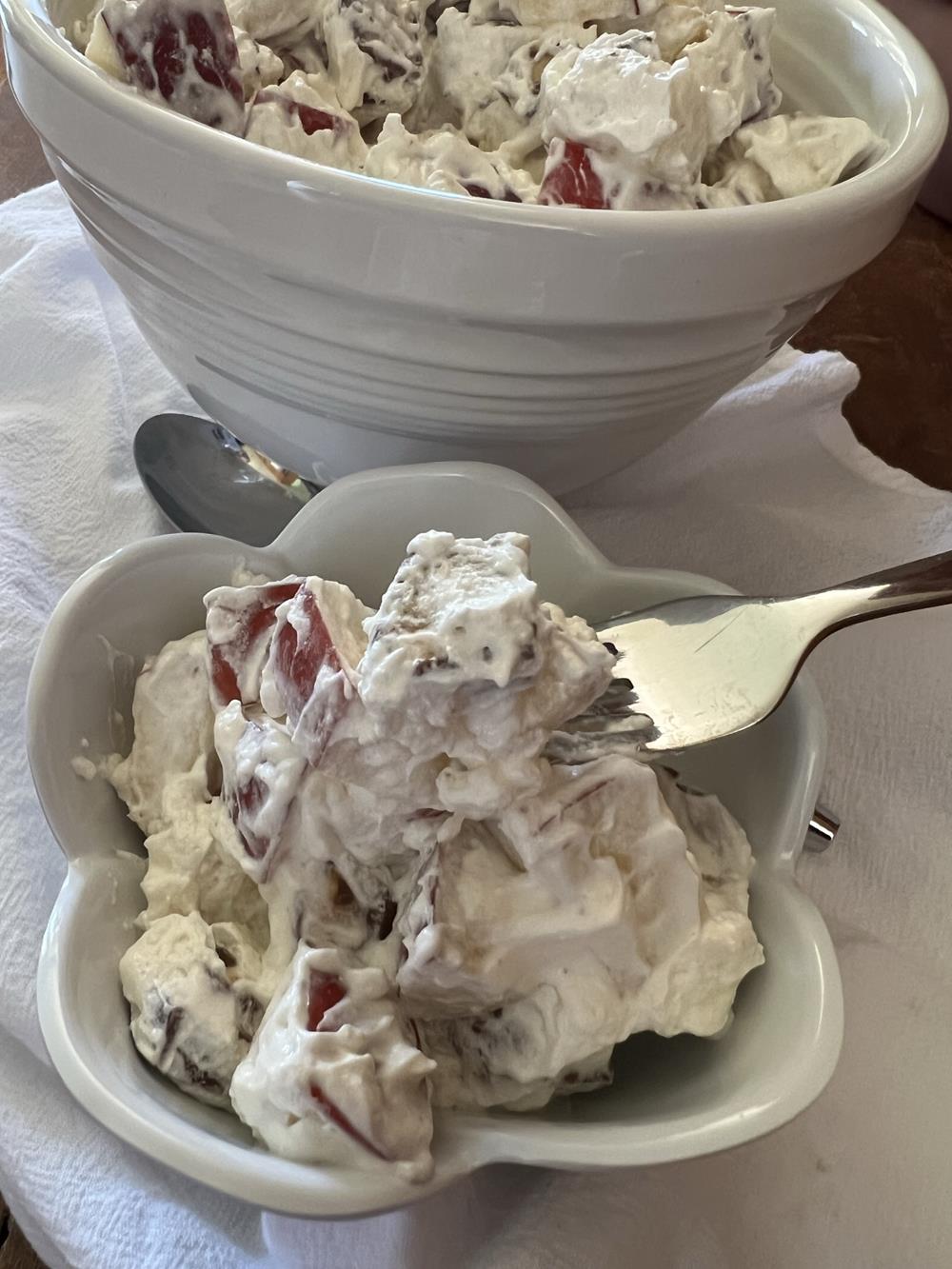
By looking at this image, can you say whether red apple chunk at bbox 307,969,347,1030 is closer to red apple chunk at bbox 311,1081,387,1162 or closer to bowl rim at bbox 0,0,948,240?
red apple chunk at bbox 311,1081,387,1162

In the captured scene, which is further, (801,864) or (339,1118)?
(801,864)

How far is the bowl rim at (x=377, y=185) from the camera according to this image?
0.29m

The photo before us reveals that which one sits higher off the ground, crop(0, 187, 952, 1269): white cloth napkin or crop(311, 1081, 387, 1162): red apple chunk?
crop(311, 1081, 387, 1162): red apple chunk

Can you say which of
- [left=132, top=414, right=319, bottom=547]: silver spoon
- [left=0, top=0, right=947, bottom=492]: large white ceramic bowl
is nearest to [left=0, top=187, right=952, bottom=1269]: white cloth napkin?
[left=132, top=414, right=319, bottom=547]: silver spoon

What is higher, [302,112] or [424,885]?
[302,112]

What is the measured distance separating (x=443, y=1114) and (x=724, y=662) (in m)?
0.15

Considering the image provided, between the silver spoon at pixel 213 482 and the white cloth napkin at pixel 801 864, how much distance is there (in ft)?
0.06

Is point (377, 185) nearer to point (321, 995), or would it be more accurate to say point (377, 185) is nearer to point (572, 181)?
point (572, 181)

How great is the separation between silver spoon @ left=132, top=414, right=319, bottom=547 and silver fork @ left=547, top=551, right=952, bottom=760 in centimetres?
19

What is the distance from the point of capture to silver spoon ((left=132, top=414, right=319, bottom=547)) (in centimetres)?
47

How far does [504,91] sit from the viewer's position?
395mm

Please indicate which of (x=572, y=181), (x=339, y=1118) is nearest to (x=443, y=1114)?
(x=339, y=1118)

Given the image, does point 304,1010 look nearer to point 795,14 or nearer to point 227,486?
point 227,486

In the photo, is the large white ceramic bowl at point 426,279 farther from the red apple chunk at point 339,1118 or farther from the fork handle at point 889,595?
the red apple chunk at point 339,1118
